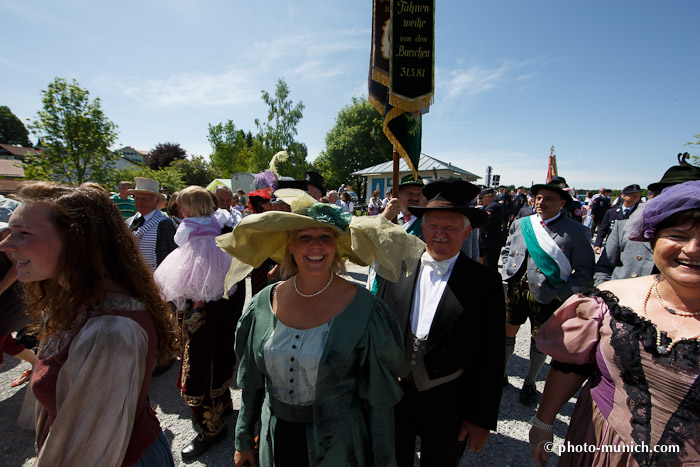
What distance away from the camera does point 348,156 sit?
3259 centimetres

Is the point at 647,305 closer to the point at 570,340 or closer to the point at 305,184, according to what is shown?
the point at 570,340

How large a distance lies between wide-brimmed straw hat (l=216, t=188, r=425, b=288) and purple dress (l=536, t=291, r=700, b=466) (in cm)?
96

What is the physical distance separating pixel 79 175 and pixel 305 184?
56.6 feet

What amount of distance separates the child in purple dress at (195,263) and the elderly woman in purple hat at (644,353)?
2.67 meters

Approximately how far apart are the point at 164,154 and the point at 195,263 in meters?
46.6

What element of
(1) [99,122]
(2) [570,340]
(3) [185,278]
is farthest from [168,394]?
(1) [99,122]

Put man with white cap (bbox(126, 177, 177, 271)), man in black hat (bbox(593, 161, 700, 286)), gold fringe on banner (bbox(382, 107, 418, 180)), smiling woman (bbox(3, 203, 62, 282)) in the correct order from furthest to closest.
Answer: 1. man with white cap (bbox(126, 177, 177, 271))
2. gold fringe on banner (bbox(382, 107, 418, 180))
3. man in black hat (bbox(593, 161, 700, 286))
4. smiling woman (bbox(3, 203, 62, 282))

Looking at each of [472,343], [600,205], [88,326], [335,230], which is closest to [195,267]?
[88,326]

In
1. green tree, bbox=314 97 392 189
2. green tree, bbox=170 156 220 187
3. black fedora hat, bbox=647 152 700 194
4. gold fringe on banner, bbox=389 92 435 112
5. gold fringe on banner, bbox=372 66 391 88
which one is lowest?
black fedora hat, bbox=647 152 700 194

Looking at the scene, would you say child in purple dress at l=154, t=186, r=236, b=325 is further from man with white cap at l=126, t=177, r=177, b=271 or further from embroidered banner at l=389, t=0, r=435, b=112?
embroidered banner at l=389, t=0, r=435, b=112

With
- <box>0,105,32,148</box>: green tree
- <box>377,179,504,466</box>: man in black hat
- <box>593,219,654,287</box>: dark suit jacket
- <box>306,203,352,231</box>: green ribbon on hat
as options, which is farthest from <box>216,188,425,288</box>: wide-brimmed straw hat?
<box>0,105,32,148</box>: green tree

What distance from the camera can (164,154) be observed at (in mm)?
40406

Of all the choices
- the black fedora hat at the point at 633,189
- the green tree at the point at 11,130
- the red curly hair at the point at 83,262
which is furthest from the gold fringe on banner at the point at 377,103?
the green tree at the point at 11,130

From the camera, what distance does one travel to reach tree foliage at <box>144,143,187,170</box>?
40.2 m
